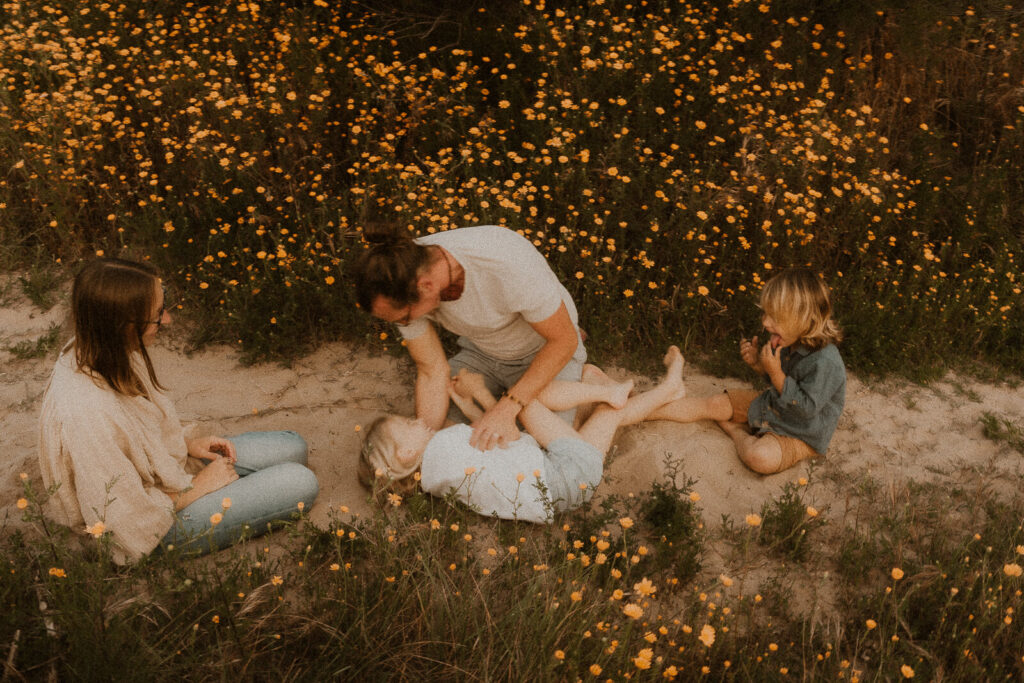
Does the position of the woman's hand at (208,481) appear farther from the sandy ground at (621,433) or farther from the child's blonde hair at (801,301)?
the child's blonde hair at (801,301)

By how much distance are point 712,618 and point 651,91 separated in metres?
3.67

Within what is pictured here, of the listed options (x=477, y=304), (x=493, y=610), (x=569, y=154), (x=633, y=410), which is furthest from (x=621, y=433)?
(x=569, y=154)

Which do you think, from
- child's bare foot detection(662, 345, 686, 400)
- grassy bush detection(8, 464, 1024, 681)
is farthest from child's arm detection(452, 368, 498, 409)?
child's bare foot detection(662, 345, 686, 400)

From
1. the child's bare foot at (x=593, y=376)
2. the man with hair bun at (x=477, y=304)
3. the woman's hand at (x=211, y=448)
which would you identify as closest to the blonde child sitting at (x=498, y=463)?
the man with hair bun at (x=477, y=304)

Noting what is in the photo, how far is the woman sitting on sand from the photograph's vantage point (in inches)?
103

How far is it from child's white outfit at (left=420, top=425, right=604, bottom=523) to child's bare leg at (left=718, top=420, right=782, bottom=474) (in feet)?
2.77

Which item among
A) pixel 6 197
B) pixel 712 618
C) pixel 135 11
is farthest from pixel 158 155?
pixel 712 618

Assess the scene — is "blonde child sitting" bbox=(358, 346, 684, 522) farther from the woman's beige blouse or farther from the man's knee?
the woman's beige blouse

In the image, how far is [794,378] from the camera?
3.62m

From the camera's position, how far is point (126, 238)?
4.99 m

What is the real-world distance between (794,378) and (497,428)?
4.74 ft

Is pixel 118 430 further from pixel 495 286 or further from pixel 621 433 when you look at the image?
pixel 621 433

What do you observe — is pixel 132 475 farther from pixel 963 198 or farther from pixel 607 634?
pixel 963 198

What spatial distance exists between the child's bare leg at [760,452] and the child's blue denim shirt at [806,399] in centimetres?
7
